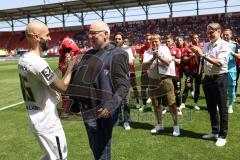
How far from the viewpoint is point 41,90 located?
12.3 ft

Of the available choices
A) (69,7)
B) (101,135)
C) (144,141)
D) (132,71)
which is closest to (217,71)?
(144,141)

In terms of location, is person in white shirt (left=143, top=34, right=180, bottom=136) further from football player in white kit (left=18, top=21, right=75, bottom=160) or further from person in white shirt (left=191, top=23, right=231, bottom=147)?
football player in white kit (left=18, top=21, right=75, bottom=160)

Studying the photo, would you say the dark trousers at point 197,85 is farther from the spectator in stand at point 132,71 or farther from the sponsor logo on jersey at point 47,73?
the sponsor logo on jersey at point 47,73

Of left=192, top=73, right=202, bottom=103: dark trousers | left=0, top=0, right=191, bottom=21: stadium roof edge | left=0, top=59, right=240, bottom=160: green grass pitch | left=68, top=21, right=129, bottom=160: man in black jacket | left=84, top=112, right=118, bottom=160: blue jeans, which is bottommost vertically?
left=0, top=59, right=240, bottom=160: green grass pitch

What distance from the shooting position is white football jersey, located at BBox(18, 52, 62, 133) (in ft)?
11.8

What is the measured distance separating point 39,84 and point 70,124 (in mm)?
5462

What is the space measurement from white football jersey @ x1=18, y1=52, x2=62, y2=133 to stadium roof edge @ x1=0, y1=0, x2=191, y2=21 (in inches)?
1642

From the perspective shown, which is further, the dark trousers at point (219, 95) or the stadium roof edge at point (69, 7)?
the stadium roof edge at point (69, 7)

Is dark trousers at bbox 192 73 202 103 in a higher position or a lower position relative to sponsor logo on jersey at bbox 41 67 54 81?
lower

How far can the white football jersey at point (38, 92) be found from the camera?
3609 millimetres

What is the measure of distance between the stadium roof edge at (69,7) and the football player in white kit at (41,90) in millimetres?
41670

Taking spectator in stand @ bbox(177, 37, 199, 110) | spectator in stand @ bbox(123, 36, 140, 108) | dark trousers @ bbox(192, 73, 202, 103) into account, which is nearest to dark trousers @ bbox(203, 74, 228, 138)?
spectator in stand @ bbox(123, 36, 140, 108)

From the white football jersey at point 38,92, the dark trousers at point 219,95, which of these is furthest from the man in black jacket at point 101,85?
the dark trousers at point 219,95

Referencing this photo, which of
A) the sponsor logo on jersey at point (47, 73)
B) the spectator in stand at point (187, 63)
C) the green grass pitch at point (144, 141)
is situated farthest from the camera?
the spectator in stand at point (187, 63)
